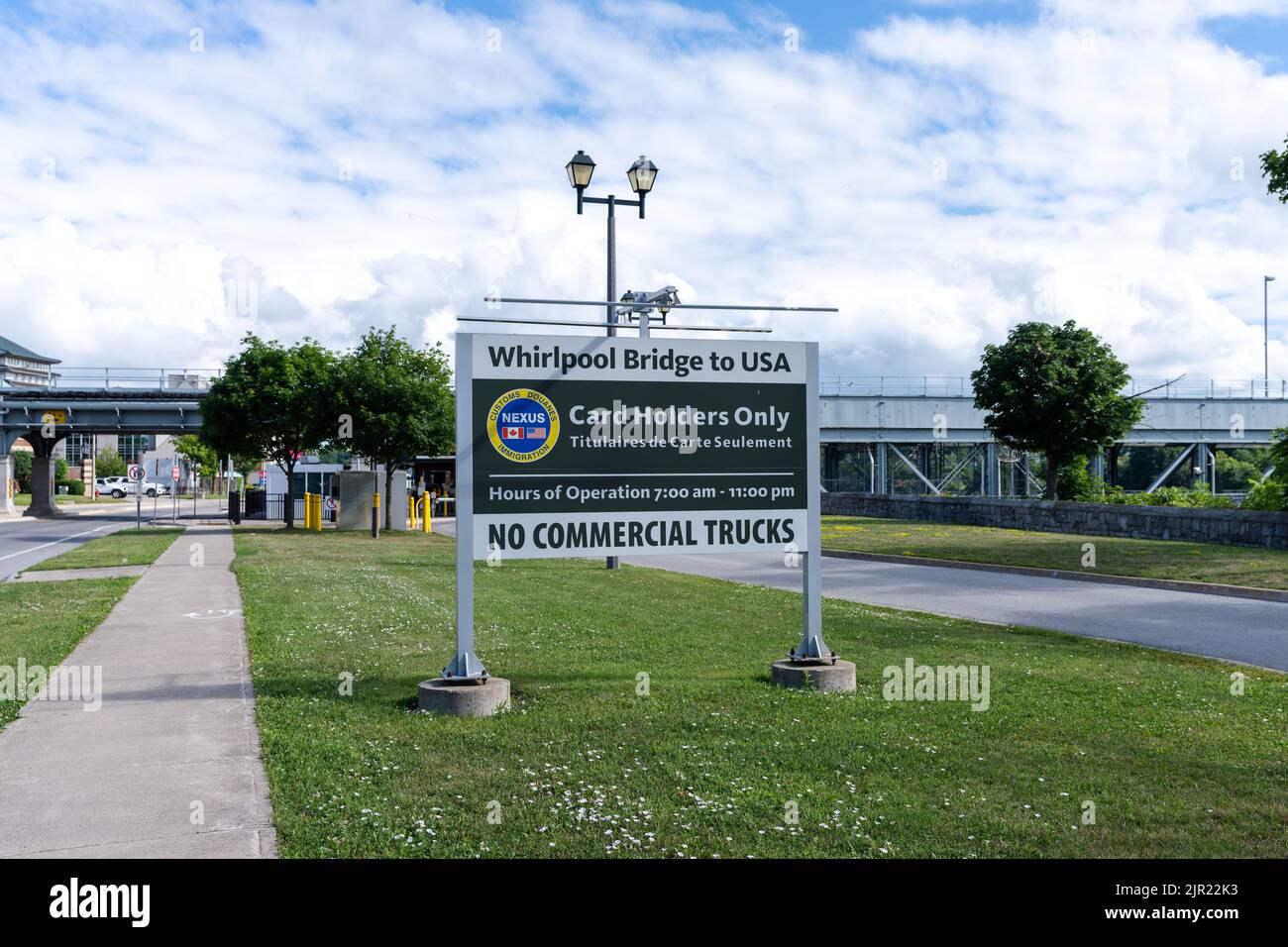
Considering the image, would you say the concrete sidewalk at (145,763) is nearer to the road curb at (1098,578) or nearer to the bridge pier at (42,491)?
the road curb at (1098,578)

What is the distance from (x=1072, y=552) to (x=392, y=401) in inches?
866

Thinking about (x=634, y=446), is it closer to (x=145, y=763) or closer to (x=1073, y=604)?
(x=145, y=763)

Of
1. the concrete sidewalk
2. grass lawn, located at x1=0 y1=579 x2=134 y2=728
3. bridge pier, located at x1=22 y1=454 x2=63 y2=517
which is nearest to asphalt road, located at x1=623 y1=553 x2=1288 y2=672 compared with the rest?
the concrete sidewalk

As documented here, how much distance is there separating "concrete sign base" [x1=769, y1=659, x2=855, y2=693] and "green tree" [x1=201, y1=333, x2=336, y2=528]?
29.8m

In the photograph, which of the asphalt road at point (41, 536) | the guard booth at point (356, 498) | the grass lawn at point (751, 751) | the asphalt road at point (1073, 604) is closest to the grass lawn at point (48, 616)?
the grass lawn at point (751, 751)

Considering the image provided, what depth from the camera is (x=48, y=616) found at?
1284 centimetres

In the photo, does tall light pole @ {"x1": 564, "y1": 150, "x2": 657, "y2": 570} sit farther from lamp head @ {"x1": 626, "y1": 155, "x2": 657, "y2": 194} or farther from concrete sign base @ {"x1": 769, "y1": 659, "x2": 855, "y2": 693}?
concrete sign base @ {"x1": 769, "y1": 659, "x2": 855, "y2": 693}

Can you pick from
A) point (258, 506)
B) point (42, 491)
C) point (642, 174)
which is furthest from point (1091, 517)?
point (42, 491)

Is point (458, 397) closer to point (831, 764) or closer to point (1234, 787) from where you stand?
point (831, 764)

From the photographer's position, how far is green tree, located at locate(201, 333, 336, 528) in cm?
3612

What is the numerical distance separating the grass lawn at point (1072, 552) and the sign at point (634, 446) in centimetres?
1144

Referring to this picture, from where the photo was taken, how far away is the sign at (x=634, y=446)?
8.20m

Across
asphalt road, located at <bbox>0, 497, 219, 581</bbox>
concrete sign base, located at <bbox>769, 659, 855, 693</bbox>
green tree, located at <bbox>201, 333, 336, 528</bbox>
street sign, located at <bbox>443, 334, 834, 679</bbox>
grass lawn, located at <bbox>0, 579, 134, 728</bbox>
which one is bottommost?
asphalt road, located at <bbox>0, 497, 219, 581</bbox>
